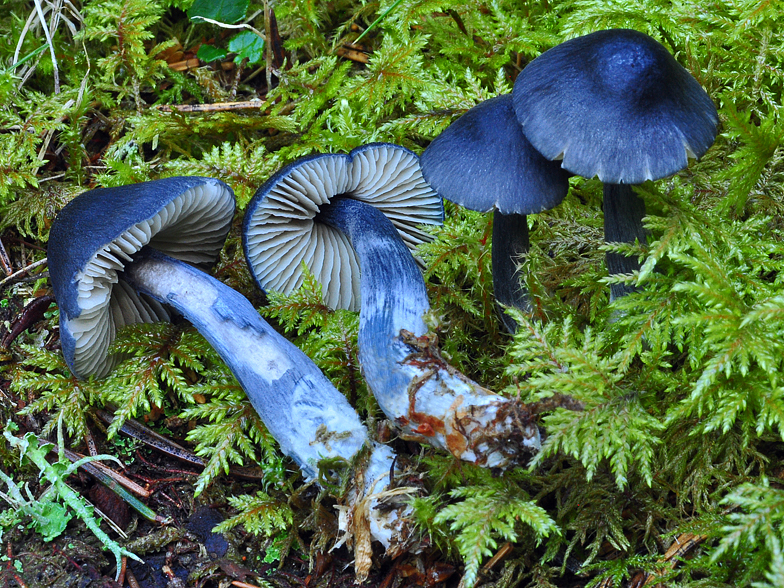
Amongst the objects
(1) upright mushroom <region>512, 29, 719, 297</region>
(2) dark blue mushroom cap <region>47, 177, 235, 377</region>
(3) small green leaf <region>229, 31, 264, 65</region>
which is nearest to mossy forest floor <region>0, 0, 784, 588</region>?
(3) small green leaf <region>229, 31, 264, 65</region>

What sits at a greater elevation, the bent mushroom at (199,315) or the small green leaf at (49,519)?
the bent mushroom at (199,315)

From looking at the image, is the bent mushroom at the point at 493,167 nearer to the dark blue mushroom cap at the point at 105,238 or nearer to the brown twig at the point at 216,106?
the dark blue mushroom cap at the point at 105,238

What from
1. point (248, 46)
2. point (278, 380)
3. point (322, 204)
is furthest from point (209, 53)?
point (278, 380)

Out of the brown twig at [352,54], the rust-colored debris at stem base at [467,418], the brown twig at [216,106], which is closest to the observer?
the rust-colored debris at stem base at [467,418]

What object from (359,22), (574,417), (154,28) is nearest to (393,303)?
(574,417)

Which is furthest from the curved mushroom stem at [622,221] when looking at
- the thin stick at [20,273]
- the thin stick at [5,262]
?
the thin stick at [5,262]

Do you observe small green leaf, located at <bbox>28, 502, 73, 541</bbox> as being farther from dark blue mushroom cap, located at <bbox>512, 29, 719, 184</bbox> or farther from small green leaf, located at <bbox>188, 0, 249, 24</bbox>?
small green leaf, located at <bbox>188, 0, 249, 24</bbox>

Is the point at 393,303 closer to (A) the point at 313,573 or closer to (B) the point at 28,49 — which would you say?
(A) the point at 313,573
